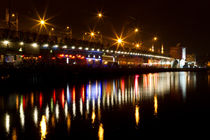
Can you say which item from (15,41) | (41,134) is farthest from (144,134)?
(15,41)

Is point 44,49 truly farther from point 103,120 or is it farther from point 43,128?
point 43,128

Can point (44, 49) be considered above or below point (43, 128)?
above

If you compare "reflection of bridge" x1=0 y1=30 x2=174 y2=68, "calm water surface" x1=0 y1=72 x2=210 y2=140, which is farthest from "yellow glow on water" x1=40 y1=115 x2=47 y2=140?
"reflection of bridge" x1=0 y1=30 x2=174 y2=68

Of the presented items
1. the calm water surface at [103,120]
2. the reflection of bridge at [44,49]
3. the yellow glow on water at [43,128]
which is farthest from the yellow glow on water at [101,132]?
the reflection of bridge at [44,49]

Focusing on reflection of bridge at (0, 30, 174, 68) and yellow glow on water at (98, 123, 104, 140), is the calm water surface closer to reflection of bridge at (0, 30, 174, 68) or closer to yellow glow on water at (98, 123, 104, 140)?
yellow glow on water at (98, 123, 104, 140)

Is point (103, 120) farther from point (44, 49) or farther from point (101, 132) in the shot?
point (44, 49)

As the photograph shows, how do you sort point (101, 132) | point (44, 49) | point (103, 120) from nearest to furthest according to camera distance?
1. point (101, 132)
2. point (103, 120)
3. point (44, 49)

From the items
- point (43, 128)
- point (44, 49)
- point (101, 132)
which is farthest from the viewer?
point (44, 49)

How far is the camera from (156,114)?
35.3 ft

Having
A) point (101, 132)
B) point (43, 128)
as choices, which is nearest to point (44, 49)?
point (43, 128)

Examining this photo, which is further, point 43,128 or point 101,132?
point 43,128

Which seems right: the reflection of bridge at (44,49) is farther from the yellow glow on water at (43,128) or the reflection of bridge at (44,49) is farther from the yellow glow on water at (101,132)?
the yellow glow on water at (101,132)

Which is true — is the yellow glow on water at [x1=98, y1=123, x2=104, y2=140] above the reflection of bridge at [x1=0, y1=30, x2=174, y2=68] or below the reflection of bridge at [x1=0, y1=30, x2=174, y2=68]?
below

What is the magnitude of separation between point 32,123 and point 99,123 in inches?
107
